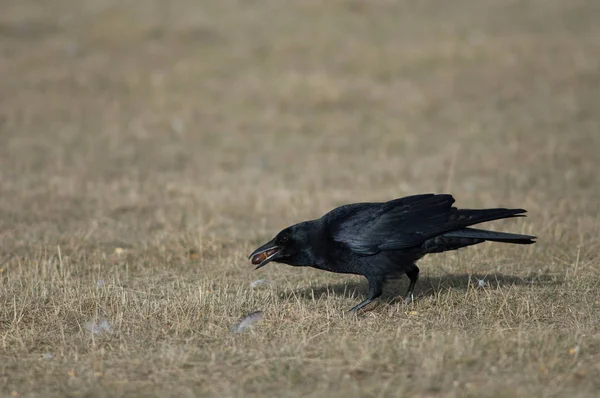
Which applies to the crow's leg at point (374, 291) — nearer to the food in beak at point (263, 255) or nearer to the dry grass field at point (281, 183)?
the dry grass field at point (281, 183)

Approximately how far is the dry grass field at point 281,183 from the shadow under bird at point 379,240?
36 cm

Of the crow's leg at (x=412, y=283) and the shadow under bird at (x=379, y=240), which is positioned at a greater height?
the shadow under bird at (x=379, y=240)

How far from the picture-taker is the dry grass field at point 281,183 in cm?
501

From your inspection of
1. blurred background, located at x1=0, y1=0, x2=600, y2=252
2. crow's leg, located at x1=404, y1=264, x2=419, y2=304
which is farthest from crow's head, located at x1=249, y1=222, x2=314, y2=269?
blurred background, located at x1=0, y1=0, x2=600, y2=252

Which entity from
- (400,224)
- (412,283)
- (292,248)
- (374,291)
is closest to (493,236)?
(400,224)

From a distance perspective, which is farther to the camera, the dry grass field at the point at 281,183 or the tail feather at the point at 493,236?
the tail feather at the point at 493,236

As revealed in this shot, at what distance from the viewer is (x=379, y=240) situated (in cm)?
619

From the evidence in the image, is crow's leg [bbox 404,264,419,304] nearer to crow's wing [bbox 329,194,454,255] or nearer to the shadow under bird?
the shadow under bird

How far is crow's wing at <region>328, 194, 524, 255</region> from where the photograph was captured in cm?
618

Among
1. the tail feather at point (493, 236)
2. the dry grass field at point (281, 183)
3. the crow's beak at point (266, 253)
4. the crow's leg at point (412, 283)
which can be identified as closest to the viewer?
the dry grass field at point (281, 183)

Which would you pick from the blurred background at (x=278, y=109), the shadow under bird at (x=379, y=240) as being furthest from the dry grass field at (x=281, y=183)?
the shadow under bird at (x=379, y=240)

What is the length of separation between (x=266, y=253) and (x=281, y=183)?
604 centimetres

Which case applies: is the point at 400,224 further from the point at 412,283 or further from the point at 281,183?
Result: the point at 281,183

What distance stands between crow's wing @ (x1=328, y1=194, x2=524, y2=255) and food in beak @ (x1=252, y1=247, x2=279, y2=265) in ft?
1.56
